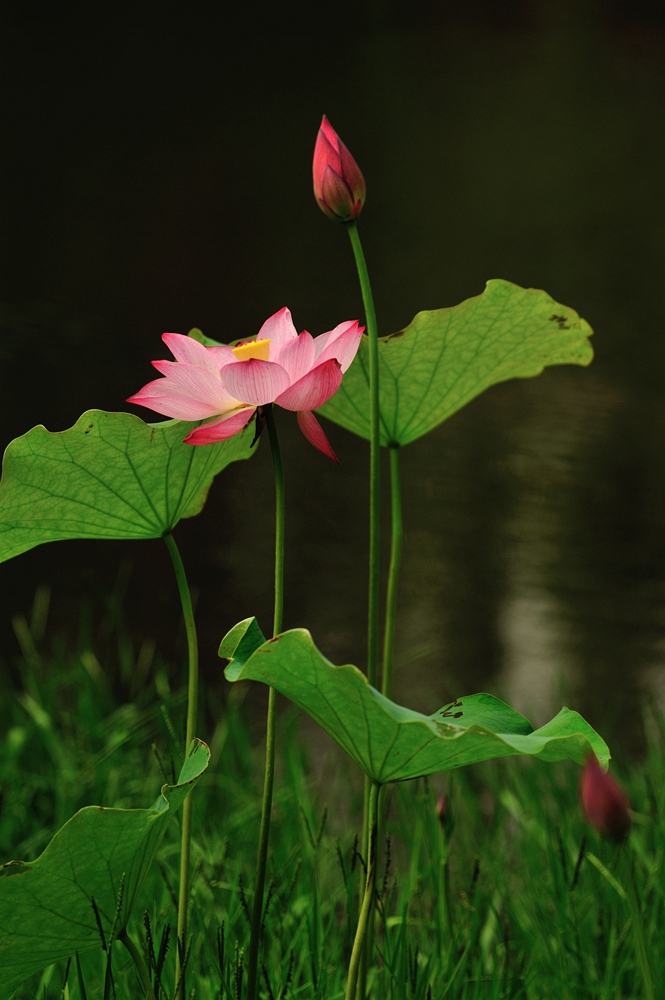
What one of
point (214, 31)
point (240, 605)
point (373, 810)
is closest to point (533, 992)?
point (373, 810)

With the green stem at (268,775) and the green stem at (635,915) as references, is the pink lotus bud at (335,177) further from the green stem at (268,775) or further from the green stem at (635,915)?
the green stem at (635,915)

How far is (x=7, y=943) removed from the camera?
12.7 inches

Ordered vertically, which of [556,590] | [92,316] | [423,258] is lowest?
[556,590]

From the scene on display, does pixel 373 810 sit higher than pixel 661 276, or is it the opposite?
pixel 661 276

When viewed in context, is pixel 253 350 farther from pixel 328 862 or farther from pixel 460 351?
pixel 328 862

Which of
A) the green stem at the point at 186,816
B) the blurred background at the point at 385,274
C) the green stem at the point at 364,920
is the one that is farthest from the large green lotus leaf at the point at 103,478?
the blurred background at the point at 385,274

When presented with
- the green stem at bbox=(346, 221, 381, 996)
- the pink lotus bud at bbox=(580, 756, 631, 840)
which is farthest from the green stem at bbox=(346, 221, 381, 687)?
the pink lotus bud at bbox=(580, 756, 631, 840)

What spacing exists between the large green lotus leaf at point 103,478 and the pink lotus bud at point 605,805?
0.66ft

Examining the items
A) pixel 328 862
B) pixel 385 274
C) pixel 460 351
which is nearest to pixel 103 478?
pixel 460 351

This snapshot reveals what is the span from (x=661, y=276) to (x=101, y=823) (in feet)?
11.3

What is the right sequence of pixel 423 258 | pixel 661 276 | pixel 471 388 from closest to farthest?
1. pixel 471 388
2. pixel 423 258
3. pixel 661 276

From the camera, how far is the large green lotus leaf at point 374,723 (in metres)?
0.29

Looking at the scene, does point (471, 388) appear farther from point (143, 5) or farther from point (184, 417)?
point (143, 5)

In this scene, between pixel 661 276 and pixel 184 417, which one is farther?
pixel 661 276
